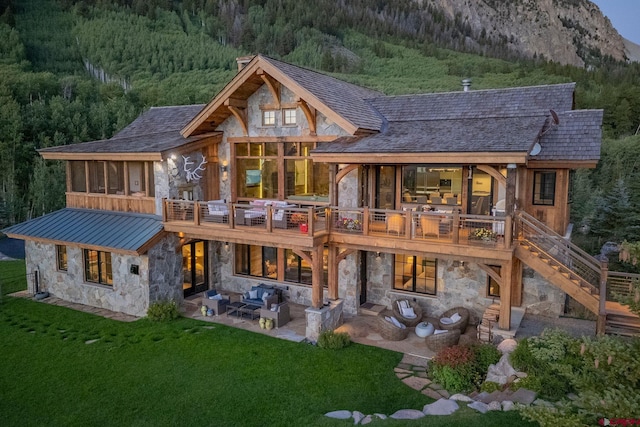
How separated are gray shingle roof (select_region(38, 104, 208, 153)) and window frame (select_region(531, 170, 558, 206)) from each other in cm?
1101

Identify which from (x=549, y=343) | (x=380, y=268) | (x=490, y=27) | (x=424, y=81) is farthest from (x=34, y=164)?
(x=490, y=27)

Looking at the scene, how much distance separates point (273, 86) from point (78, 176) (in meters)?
8.64

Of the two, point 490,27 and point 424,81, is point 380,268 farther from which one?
point 490,27

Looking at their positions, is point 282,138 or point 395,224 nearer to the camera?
point 395,224

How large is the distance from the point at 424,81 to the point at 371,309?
46.2m

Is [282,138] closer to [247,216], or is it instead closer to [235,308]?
[247,216]

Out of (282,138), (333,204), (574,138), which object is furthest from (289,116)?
(574,138)

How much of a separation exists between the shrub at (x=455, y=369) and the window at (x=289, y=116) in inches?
344

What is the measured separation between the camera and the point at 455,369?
33.4 feet

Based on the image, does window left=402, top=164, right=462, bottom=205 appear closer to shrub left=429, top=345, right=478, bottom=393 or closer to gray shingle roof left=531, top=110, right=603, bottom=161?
gray shingle roof left=531, top=110, right=603, bottom=161

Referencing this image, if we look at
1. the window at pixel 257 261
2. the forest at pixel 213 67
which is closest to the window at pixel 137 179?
the window at pixel 257 261

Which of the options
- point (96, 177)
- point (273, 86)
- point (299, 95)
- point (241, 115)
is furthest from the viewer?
point (96, 177)

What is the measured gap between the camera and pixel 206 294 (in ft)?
50.0

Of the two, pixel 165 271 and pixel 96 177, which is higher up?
pixel 96 177
